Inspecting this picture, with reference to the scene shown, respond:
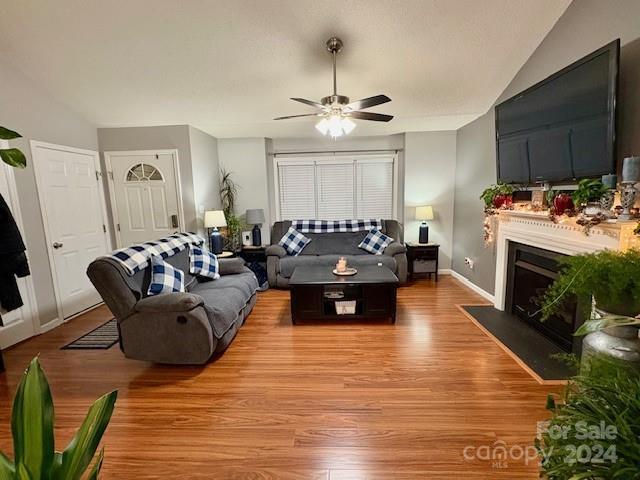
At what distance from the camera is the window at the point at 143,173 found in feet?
13.9

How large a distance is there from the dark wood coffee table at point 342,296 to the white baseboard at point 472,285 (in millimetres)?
1492

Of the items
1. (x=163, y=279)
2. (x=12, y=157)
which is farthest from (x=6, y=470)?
(x=163, y=279)

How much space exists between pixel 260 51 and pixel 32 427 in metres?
3.22

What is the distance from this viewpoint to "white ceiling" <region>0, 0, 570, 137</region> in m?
2.55

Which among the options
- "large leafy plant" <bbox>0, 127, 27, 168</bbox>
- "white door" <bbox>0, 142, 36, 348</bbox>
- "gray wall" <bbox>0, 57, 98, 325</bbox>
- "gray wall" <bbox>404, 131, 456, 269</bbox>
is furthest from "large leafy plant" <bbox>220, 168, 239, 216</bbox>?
"large leafy plant" <bbox>0, 127, 27, 168</bbox>

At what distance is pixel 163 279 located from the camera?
2621 mm

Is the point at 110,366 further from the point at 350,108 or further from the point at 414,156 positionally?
the point at 414,156

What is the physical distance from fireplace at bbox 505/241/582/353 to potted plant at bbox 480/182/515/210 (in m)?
0.44

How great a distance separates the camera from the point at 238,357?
259 cm

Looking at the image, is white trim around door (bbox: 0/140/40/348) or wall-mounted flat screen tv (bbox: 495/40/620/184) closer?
wall-mounted flat screen tv (bbox: 495/40/620/184)

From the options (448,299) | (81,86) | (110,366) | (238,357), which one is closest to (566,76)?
(448,299)

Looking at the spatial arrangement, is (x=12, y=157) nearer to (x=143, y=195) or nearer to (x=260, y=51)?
(x=260, y=51)

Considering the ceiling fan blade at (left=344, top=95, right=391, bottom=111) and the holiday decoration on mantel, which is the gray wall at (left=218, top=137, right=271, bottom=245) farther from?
the holiday decoration on mantel

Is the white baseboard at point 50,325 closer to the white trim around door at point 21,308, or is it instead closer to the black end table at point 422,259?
the white trim around door at point 21,308
